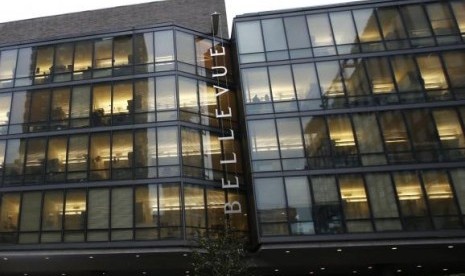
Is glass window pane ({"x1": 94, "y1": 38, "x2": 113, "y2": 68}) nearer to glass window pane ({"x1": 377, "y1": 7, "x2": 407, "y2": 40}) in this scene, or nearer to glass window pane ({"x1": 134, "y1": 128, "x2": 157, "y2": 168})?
glass window pane ({"x1": 134, "y1": 128, "x2": 157, "y2": 168})

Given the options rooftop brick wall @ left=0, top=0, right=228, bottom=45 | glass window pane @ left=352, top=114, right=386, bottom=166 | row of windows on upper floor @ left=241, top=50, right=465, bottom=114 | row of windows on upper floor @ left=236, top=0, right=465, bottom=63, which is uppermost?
rooftop brick wall @ left=0, top=0, right=228, bottom=45

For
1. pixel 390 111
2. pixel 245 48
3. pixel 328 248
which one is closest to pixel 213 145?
pixel 245 48

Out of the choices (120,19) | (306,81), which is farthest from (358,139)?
(120,19)

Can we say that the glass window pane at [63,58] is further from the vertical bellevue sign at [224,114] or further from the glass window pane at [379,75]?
the glass window pane at [379,75]

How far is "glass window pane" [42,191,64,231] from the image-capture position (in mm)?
22219

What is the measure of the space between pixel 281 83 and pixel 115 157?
10.4 metres

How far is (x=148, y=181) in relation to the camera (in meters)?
22.4

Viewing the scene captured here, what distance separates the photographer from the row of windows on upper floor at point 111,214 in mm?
21547

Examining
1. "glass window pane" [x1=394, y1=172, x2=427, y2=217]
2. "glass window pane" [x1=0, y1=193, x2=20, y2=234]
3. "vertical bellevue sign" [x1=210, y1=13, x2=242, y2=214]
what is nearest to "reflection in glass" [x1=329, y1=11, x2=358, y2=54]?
"vertical bellevue sign" [x1=210, y1=13, x2=242, y2=214]

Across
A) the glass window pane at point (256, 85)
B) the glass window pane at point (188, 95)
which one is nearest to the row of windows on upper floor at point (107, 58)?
the glass window pane at point (188, 95)

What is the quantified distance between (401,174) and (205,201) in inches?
409

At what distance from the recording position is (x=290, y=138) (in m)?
22.9

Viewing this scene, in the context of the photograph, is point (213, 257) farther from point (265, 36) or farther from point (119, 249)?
point (265, 36)

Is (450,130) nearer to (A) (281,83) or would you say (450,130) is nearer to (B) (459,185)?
(B) (459,185)
